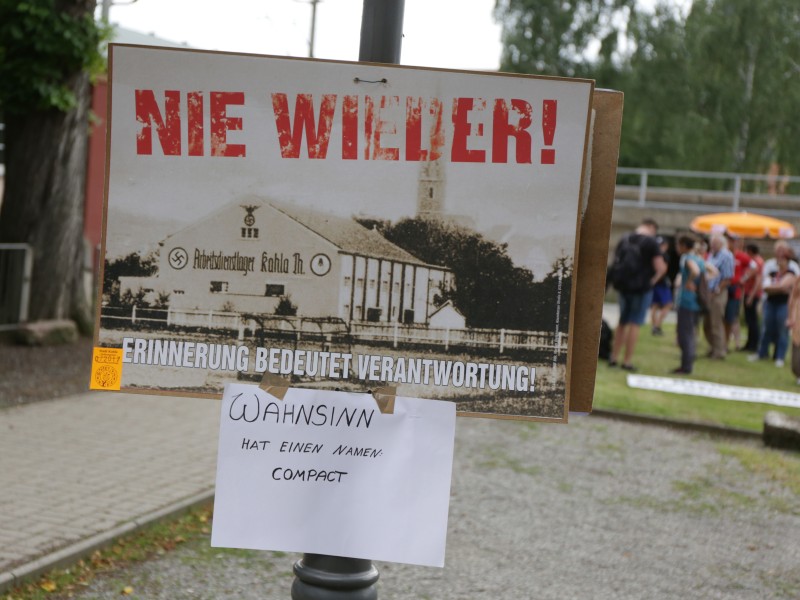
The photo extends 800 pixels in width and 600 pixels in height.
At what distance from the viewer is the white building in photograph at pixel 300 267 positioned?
2.46 meters

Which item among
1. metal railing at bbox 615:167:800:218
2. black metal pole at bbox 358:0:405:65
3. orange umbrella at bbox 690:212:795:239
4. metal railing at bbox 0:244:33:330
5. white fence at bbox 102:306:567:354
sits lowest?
metal railing at bbox 0:244:33:330

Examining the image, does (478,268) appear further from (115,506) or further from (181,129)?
(115,506)

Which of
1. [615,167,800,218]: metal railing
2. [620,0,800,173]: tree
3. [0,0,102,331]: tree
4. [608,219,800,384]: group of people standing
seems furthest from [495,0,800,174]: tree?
[0,0,102,331]: tree

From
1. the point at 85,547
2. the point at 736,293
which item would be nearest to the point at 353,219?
the point at 85,547

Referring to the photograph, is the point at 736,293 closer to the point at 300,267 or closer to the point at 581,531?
the point at 581,531

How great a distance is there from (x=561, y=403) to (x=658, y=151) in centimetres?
4891

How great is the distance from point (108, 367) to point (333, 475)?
576 mm

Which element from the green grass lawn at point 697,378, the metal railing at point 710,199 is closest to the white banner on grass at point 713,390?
the green grass lawn at point 697,378

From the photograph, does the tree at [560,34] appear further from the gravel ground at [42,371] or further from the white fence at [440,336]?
the white fence at [440,336]

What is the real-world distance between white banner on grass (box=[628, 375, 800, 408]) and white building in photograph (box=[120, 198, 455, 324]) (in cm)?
1012

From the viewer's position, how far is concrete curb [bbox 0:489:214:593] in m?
4.73

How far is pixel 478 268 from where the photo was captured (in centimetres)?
247

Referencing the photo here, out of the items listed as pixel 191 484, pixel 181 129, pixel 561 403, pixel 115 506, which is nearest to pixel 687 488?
pixel 191 484

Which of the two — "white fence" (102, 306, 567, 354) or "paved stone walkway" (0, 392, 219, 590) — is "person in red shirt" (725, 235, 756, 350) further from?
"white fence" (102, 306, 567, 354)
